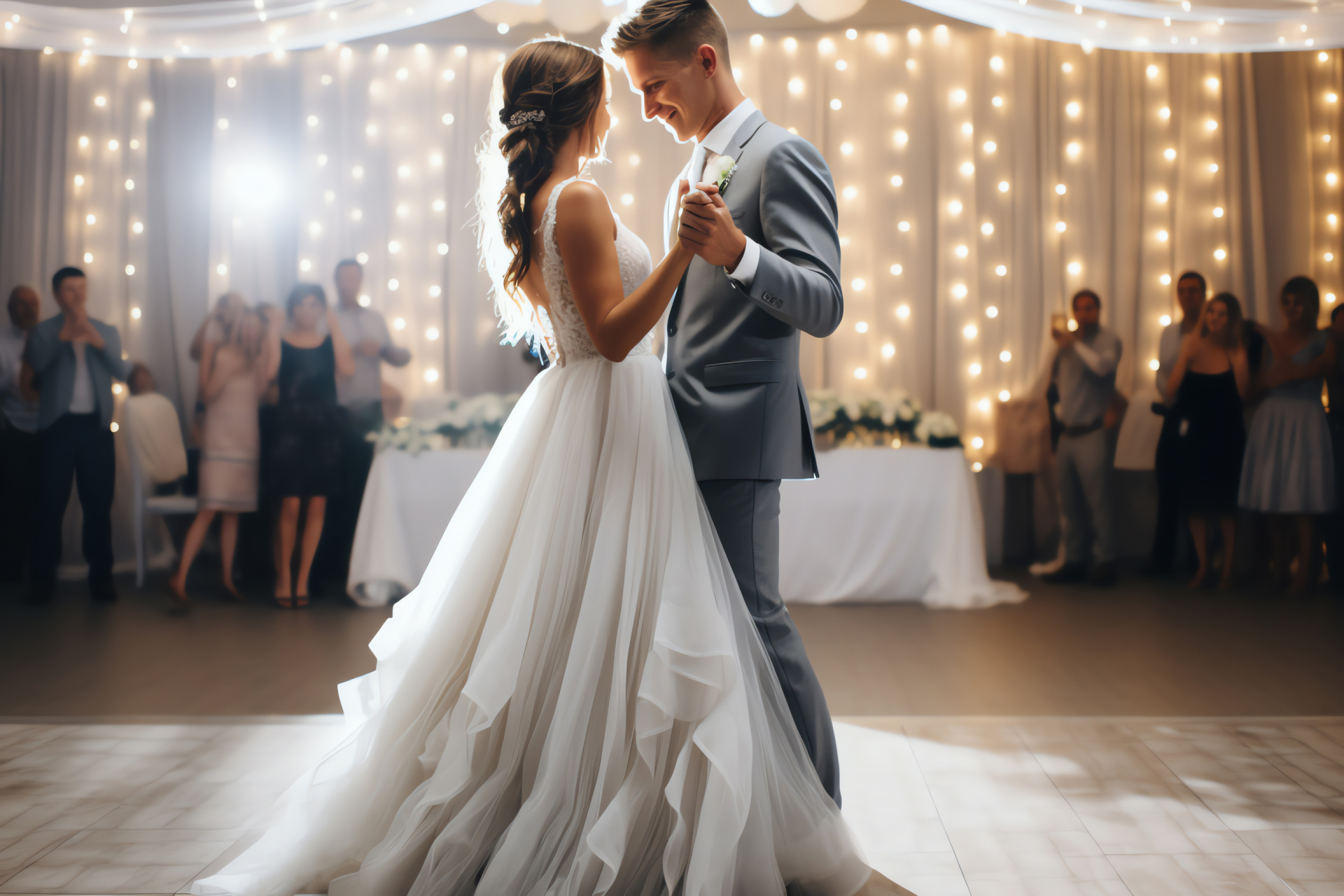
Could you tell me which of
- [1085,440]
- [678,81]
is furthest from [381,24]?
[1085,440]

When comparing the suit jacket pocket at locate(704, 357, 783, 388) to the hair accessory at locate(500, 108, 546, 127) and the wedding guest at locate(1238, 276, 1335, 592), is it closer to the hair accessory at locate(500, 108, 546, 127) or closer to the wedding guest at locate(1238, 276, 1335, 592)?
the hair accessory at locate(500, 108, 546, 127)

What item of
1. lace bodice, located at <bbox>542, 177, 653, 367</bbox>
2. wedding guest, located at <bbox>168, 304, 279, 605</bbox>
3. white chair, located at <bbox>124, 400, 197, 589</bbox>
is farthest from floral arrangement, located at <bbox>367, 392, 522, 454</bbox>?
lace bodice, located at <bbox>542, 177, 653, 367</bbox>

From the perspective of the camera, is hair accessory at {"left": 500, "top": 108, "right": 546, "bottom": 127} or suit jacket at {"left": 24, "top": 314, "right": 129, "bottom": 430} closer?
hair accessory at {"left": 500, "top": 108, "right": 546, "bottom": 127}

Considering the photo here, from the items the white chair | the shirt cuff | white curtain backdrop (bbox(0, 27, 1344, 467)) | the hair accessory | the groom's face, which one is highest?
white curtain backdrop (bbox(0, 27, 1344, 467))

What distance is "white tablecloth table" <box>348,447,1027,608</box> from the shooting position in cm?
374

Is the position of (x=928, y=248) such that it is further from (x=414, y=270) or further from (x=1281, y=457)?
(x=414, y=270)

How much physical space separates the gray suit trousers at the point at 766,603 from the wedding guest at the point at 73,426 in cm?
376

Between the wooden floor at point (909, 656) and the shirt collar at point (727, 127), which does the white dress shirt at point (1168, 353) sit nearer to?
the wooden floor at point (909, 656)

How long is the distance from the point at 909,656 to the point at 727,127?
7.02 feet

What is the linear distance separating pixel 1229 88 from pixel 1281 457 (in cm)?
198

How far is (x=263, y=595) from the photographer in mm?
3938

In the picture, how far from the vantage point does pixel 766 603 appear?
145 centimetres

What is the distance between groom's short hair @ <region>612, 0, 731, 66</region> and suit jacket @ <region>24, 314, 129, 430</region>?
12.3ft

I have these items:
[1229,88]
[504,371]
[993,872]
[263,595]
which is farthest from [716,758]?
[1229,88]
